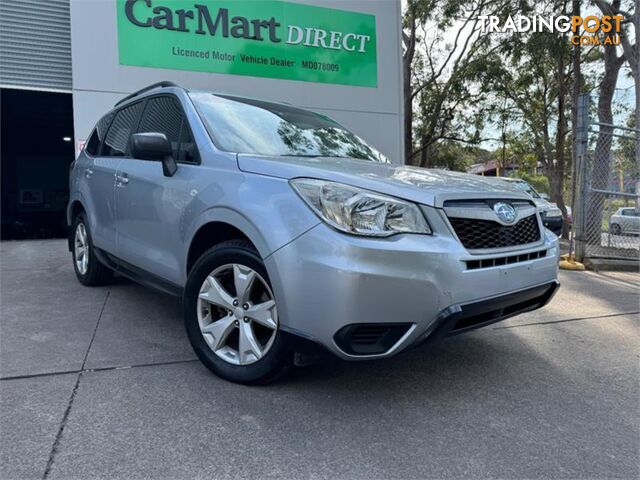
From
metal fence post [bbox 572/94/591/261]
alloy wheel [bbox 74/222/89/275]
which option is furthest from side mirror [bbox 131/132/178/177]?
metal fence post [bbox 572/94/591/261]

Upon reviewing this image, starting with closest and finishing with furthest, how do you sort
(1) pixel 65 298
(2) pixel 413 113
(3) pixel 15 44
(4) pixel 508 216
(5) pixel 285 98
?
1. (4) pixel 508 216
2. (1) pixel 65 298
3. (3) pixel 15 44
4. (5) pixel 285 98
5. (2) pixel 413 113

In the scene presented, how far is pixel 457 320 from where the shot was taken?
7.59 ft

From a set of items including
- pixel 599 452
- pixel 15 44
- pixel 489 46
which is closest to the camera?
pixel 599 452

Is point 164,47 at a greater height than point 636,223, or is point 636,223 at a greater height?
point 164,47

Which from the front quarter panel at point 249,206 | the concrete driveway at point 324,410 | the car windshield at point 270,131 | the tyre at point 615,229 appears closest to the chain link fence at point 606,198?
the tyre at point 615,229

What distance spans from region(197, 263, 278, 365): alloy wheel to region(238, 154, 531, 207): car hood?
0.56 metres

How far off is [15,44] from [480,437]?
10.7 meters

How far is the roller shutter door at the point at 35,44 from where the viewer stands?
9.29m

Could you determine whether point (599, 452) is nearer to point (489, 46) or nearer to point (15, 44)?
point (15, 44)

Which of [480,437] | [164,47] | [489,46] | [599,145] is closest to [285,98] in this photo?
[164,47]

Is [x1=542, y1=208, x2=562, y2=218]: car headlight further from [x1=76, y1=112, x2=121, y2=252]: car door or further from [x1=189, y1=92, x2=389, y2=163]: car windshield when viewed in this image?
[x1=76, y1=112, x2=121, y2=252]: car door

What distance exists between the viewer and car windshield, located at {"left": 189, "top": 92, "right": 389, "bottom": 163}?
314 cm

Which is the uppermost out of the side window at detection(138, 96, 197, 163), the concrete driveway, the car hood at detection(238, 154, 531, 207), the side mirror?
the side window at detection(138, 96, 197, 163)

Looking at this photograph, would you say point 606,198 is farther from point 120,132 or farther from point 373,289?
point 120,132
